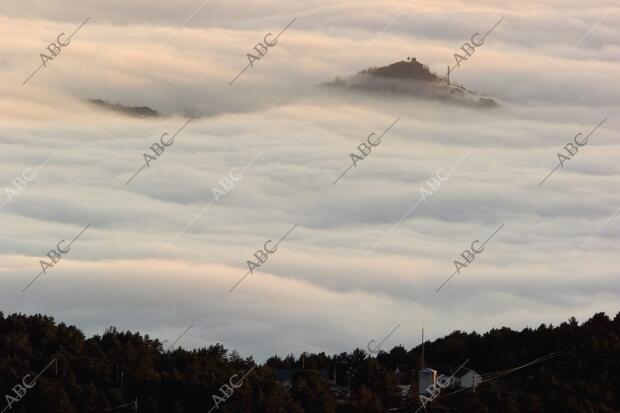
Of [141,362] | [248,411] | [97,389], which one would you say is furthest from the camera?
[141,362]

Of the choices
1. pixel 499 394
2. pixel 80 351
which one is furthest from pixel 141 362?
pixel 499 394

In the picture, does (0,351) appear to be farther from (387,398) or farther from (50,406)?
(387,398)

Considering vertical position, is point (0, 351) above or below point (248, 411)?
above

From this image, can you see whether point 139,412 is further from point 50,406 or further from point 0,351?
point 0,351

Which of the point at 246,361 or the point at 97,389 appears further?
the point at 246,361

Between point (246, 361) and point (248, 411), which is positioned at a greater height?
point (246, 361)

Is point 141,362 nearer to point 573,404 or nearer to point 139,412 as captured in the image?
point 139,412

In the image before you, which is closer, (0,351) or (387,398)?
(387,398)

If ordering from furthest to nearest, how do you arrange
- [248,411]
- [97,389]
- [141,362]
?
[141,362], [97,389], [248,411]

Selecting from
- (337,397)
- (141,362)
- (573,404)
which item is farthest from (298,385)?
(573,404)
